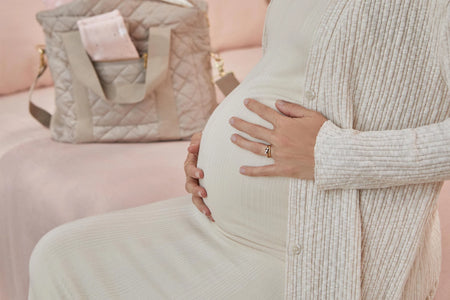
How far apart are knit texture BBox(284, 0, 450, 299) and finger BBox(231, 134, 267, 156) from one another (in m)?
0.07

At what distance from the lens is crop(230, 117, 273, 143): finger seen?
2.32 feet

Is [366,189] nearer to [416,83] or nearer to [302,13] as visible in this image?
[416,83]

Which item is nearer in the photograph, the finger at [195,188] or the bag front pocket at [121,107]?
the finger at [195,188]

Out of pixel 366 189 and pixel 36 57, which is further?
pixel 36 57

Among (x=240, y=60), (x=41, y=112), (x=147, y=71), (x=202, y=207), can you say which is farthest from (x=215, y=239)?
(x=240, y=60)

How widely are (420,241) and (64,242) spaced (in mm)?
507

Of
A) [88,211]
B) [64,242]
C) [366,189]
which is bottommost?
[88,211]

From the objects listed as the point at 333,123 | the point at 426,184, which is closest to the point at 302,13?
the point at 333,123

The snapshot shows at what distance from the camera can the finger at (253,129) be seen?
2.32 ft

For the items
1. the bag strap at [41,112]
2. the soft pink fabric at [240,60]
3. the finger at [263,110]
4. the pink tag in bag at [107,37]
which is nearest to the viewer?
the finger at [263,110]

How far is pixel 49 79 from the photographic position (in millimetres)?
1745

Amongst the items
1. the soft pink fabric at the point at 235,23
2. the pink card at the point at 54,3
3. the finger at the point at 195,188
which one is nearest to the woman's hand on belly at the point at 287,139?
the finger at the point at 195,188

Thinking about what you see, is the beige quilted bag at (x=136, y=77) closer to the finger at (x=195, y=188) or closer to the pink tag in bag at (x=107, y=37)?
the pink tag in bag at (x=107, y=37)

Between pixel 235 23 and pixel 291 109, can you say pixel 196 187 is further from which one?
pixel 235 23
